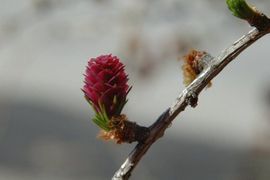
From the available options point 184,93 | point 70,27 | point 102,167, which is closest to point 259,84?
point 102,167

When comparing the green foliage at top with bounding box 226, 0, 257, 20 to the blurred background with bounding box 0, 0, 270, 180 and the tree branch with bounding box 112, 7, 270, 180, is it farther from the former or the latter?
Answer: the blurred background with bounding box 0, 0, 270, 180

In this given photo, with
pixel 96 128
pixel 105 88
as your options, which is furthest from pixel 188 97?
pixel 96 128

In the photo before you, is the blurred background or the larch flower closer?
the larch flower

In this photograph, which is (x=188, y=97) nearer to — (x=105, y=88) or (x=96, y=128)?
(x=105, y=88)

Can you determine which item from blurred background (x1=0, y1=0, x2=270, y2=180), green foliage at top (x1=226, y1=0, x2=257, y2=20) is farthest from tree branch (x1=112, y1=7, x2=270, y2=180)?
blurred background (x1=0, y1=0, x2=270, y2=180)

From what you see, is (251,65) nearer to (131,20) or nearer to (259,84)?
(259,84)

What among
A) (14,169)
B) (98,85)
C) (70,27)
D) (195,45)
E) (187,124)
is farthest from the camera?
(187,124)
